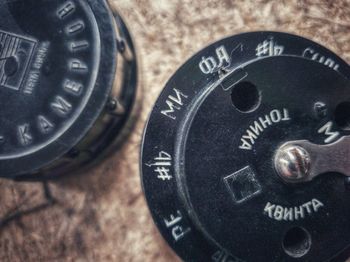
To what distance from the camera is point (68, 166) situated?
0.73 m

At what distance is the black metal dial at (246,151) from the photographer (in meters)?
0.61

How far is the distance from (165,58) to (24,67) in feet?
0.67

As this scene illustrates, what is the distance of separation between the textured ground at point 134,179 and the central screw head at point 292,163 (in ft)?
0.70

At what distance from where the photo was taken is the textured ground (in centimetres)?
73

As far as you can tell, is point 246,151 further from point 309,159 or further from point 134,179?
point 134,179

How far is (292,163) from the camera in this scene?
24.1 inches

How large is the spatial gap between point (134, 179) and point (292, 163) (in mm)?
238

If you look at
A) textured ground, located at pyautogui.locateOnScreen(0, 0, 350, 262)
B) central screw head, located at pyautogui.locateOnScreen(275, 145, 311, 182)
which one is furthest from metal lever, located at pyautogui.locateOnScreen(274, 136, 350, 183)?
textured ground, located at pyautogui.locateOnScreen(0, 0, 350, 262)

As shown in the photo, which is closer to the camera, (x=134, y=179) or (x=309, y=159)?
(x=309, y=159)

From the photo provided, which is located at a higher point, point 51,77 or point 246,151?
point 51,77

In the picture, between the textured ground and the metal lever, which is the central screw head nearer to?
the metal lever

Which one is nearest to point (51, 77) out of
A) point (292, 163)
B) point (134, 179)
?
point (134, 179)

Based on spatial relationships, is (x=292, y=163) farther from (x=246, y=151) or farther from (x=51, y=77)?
(x=51, y=77)

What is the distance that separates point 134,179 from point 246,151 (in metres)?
0.19
